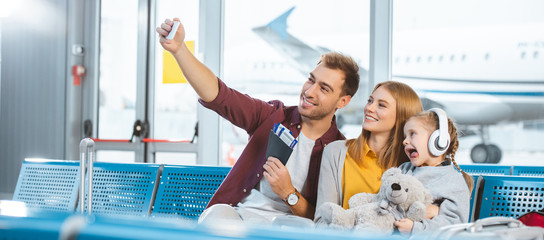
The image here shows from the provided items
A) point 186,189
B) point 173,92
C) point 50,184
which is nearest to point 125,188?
point 186,189

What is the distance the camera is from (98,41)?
680 cm

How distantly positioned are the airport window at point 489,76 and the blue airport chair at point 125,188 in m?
4.85

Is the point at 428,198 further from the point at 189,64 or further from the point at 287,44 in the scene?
the point at 287,44

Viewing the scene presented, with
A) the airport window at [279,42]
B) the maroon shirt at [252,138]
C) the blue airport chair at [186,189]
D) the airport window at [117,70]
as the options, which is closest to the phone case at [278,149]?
the maroon shirt at [252,138]

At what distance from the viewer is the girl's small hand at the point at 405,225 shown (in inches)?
73.8

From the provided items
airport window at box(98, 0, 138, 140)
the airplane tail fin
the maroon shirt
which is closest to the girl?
the maroon shirt

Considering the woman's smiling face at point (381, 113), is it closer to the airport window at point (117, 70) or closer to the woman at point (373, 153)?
the woman at point (373, 153)

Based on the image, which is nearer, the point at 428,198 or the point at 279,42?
the point at 428,198

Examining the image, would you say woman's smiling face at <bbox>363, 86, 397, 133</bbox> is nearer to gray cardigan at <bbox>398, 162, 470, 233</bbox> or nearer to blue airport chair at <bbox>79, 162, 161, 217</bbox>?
gray cardigan at <bbox>398, 162, 470, 233</bbox>

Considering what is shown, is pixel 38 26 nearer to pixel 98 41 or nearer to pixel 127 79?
pixel 98 41

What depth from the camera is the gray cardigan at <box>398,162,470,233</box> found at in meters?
1.90

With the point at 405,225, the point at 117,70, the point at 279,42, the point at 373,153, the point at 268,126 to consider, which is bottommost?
the point at 405,225

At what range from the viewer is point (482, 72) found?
29.4 feet

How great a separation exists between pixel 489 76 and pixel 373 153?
7.31 metres
